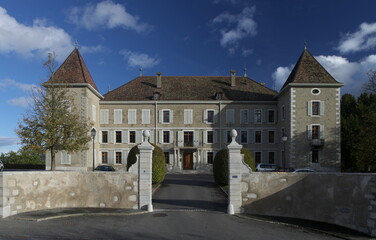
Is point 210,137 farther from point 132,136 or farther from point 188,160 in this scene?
point 132,136

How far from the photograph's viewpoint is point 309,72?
28.7 metres

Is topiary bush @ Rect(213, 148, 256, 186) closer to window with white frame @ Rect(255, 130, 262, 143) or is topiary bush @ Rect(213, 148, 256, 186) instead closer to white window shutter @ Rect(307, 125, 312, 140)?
white window shutter @ Rect(307, 125, 312, 140)

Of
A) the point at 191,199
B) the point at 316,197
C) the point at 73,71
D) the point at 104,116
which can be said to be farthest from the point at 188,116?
the point at 316,197

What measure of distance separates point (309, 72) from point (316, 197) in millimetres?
22023

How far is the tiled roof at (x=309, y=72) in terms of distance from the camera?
2797 cm

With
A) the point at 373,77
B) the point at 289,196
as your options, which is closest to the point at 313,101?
the point at 373,77

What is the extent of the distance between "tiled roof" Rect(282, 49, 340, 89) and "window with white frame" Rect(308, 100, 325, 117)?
88.1 inches

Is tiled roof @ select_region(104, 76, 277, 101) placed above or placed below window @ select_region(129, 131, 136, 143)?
above

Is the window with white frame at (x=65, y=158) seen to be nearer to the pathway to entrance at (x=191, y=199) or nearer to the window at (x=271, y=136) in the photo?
the pathway to entrance at (x=191, y=199)

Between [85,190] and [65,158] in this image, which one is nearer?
[85,190]

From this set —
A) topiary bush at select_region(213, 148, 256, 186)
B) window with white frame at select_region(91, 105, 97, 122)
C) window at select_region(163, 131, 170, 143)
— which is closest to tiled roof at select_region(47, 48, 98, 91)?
window with white frame at select_region(91, 105, 97, 122)

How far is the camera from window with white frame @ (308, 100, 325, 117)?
91.5ft

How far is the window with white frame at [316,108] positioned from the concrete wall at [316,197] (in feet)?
64.9

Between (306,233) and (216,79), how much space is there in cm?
2912
